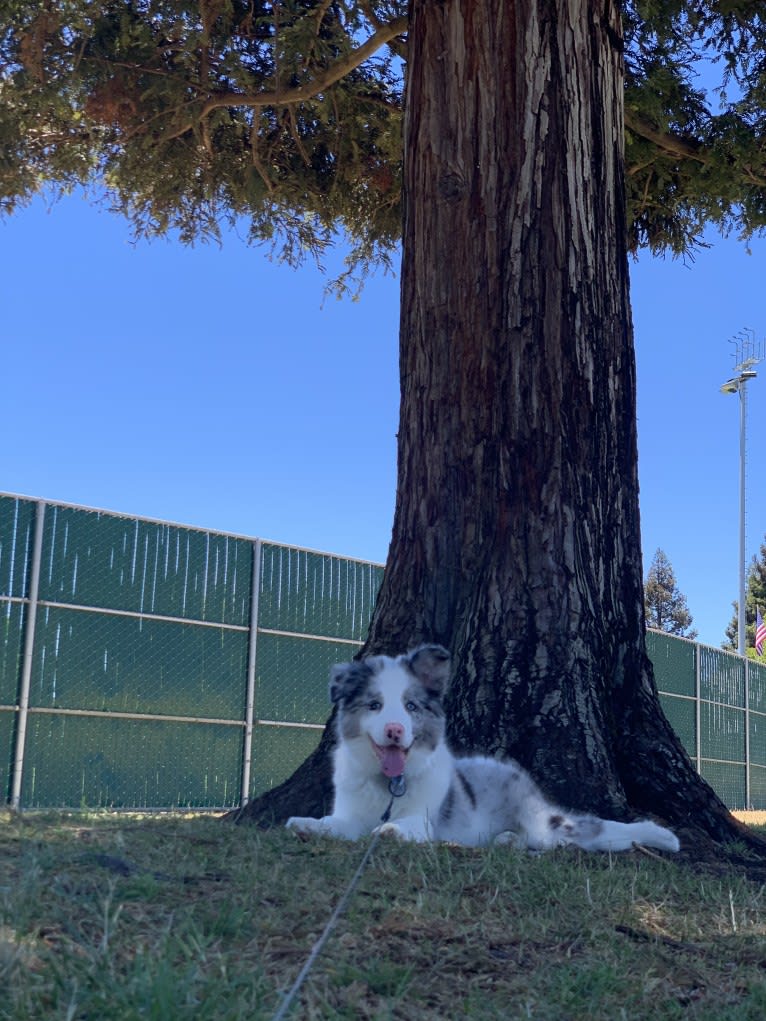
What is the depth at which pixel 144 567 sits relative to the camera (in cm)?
1437

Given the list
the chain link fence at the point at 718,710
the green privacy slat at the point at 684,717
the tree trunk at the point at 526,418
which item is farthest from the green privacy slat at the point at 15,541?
the green privacy slat at the point at 684,717

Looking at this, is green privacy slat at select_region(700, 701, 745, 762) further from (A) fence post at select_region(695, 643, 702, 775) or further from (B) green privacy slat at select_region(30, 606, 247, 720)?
(B) green privacy slat at select_region(30, 606, 247, 720)

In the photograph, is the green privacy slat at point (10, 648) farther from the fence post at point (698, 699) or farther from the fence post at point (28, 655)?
the fence post at point (698, 699)

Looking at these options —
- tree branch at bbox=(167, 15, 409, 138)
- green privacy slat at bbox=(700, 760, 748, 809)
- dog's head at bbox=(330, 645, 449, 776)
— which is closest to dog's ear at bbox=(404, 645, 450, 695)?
dog's head at bbox=(330, 645, 449, 776)

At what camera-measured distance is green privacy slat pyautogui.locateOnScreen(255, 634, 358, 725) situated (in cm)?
1578

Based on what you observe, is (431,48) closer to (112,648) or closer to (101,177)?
(101,177)

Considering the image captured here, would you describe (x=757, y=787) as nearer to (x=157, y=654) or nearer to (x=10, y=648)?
(x=157, y=654)

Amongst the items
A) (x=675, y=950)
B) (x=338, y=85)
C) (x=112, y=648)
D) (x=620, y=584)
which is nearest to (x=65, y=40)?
(x=338, y=85)

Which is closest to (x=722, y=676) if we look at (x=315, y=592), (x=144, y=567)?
(x=315, y=592)

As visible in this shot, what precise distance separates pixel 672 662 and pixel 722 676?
3095 millimetres

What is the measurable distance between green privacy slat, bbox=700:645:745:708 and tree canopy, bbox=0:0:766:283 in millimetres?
12855

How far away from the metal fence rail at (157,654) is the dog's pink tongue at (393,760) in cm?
811

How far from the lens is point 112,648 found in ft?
45.6

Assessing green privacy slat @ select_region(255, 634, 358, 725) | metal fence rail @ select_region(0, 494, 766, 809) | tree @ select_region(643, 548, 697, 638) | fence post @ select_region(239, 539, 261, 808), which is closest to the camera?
metal fence rail @ select_region(0, 494, 766, 809)
